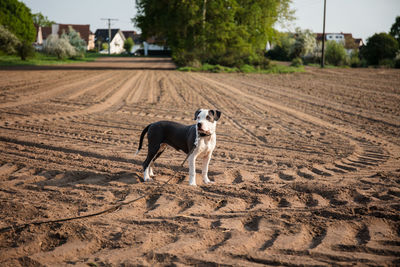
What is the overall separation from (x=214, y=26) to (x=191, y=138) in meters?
30.5

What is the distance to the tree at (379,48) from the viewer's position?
→ 146 ft

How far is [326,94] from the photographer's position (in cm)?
1817

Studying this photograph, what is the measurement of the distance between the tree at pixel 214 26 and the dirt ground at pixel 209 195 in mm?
24415

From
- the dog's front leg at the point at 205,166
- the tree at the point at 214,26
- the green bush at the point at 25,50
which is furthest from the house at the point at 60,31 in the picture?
the dog's front leg at the point at 205,166

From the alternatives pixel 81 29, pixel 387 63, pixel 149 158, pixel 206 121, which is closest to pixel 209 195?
pixel 206 121

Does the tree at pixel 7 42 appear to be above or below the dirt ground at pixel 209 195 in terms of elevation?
above

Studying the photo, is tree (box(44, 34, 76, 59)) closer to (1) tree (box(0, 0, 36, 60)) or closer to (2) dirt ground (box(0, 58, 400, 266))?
(1) tree (box(0, 0, 36, 60))

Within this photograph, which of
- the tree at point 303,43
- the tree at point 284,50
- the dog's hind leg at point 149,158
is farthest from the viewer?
the tree at point 284,50

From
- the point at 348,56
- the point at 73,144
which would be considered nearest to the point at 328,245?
the point at 73,144

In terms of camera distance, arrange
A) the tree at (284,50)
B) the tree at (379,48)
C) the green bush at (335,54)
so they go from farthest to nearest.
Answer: the tree at (284,50)
the green bush at (335,54)
the tree at (379,48)

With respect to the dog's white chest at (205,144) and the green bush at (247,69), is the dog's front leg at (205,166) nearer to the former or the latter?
the dog's white chest at (205,144)

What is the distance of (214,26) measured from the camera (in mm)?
33844

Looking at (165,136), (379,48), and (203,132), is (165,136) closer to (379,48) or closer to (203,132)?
(203,132)

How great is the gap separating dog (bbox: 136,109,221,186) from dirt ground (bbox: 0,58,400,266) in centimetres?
36
